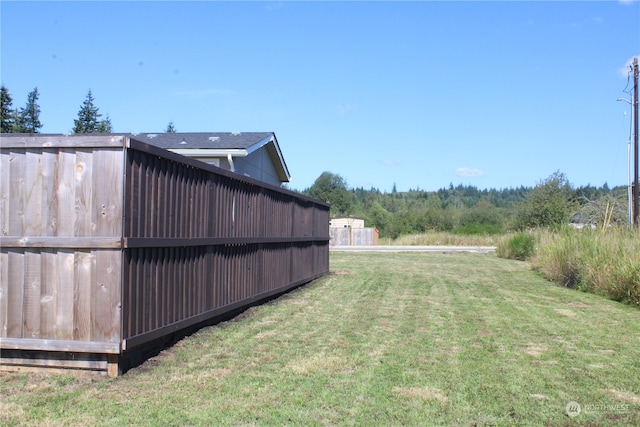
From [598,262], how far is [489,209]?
68479mm

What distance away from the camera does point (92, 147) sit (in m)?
4.92

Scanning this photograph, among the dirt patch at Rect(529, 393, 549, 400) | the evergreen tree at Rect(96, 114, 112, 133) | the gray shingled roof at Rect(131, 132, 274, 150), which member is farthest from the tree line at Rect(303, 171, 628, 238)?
the evergreen tree at Rect(96, 114, 112, 133)

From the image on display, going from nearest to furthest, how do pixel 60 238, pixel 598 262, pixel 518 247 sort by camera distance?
pixel 60 238
pixel 598 262
pixel 518 247

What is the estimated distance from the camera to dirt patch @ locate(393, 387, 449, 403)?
14.5ft

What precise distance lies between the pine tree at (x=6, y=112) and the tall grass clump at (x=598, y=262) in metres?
32.2

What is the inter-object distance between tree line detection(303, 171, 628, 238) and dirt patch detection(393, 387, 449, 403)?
1534 cm

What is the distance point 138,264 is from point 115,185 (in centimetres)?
76

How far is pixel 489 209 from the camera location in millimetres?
78875

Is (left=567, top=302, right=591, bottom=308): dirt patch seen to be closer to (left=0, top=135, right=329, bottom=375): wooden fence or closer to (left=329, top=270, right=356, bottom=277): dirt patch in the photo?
(left=329, top=270, right=356, bottom=277): dirt patch

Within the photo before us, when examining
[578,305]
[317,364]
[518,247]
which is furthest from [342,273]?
[518,247]

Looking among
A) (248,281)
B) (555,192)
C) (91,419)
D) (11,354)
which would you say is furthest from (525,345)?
(555,192)

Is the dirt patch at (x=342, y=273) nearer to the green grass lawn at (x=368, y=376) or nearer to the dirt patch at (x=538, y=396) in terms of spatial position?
the green grass lawn at (x=368, y=376)

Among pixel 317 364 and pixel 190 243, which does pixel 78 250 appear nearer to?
pixel 190 243

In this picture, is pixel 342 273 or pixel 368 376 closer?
pixel 368 376
